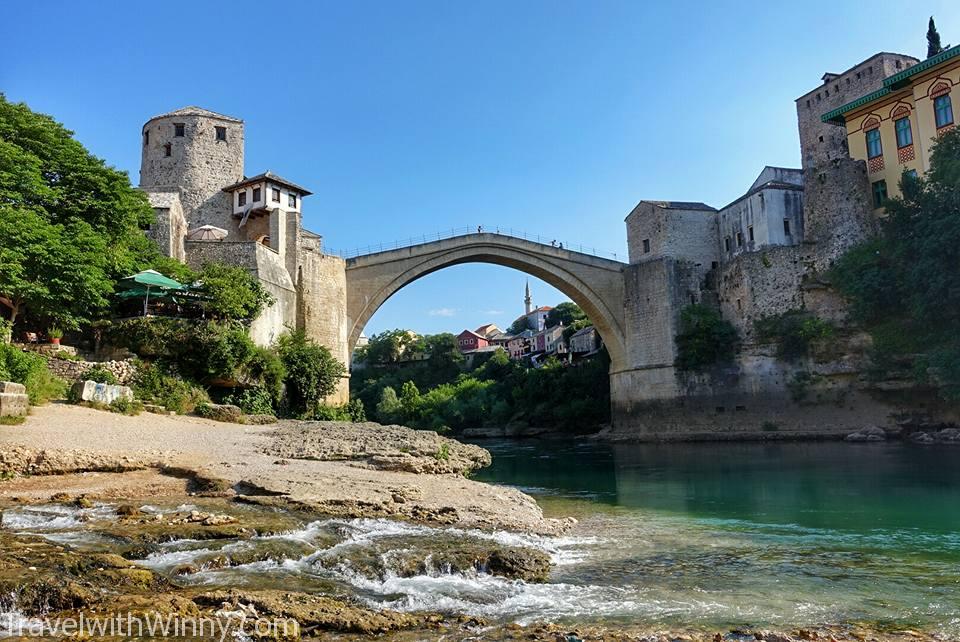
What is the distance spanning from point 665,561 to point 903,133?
28.5 m

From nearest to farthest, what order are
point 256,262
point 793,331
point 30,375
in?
1. point 30,375
2. point 256,262
3. point 793,331

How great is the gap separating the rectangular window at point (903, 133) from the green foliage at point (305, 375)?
2517 centimetres

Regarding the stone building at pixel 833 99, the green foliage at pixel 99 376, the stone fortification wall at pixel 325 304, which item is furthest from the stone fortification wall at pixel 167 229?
the stone building at pixel 833 99

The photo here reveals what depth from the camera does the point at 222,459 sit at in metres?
11.0

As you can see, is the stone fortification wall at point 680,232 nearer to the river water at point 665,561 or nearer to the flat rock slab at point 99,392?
the river water at point 665,561

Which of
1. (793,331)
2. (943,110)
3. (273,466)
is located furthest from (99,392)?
(943,110)

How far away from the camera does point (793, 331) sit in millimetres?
30844

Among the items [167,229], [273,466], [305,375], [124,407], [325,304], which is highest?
[167,229]

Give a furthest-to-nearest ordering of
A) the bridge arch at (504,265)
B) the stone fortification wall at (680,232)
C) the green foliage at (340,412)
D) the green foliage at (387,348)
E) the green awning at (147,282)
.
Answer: the green foliage at (387,348)
the stone fortification wall at (680,232)
the bridge arch at (504,265)
the green foliage at (340,412)
the green awning at (147,282)

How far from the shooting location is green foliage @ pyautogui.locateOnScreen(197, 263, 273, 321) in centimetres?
1964

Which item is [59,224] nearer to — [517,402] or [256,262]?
[256,262]

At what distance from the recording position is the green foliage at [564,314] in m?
73.3

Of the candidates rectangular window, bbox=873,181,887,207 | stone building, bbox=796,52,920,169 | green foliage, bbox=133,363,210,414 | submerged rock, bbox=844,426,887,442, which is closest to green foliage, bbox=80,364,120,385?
green foliage, bbox=133,363,210,414

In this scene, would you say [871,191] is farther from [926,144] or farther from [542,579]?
[542,579]
